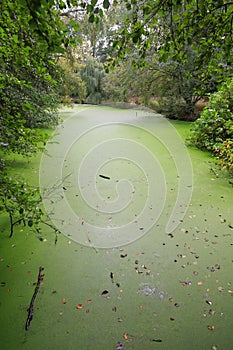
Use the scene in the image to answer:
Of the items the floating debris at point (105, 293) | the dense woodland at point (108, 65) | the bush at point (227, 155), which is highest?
the dense woodland at point (108, 65)

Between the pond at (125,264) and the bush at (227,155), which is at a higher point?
the bush at (227,155)

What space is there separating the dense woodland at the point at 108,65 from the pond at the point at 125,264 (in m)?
0.32

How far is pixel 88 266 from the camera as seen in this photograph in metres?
1.63

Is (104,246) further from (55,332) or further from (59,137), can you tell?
(59,137)

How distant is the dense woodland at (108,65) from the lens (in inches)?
43.6

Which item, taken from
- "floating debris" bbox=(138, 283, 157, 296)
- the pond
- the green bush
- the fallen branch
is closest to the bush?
the pond

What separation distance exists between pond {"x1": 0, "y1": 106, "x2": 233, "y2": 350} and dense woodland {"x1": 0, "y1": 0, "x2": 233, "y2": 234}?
0.32 metres

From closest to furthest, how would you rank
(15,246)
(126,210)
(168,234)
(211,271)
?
(211,271)
(15,246)
(168,234)
(126,210)

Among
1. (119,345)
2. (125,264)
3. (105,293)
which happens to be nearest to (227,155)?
(125,264)

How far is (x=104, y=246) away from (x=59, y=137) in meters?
3.61

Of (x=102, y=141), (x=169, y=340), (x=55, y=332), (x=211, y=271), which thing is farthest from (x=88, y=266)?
(x=102, y=141)

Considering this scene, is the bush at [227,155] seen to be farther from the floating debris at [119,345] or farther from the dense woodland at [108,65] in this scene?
the floating debris at [119,345]

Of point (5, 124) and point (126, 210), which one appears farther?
point (126, 210)

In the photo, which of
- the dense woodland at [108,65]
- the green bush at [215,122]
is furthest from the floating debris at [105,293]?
the green bush at [215,122]
